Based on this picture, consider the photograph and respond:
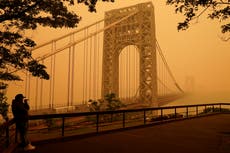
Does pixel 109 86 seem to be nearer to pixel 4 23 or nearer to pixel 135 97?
pixel 135 97

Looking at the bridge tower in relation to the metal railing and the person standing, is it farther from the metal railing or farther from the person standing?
the person standing

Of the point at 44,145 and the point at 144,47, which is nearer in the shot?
the point at 44,145

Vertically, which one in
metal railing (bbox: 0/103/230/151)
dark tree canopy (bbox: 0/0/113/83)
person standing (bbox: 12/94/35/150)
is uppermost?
dark tree canopy (bbox: 0/0/113/83)

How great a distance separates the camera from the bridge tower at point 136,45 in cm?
3807

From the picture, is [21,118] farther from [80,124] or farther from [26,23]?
[80,124]

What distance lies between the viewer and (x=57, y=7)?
28.1 ft

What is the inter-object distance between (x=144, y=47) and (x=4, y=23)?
31335 millimetres

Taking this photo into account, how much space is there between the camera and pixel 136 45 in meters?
39.9

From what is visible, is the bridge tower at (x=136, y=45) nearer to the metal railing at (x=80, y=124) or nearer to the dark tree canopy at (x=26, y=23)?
the metal railing at (x=80, y=124)

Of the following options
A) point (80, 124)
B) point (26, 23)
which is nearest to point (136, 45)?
point (80, 124)

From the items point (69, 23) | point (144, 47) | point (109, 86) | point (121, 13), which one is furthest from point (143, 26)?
point (69, 23)

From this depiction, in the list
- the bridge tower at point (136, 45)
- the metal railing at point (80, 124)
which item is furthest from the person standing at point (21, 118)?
the bridge tower at point (136, 45)

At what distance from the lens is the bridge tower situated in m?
38.1

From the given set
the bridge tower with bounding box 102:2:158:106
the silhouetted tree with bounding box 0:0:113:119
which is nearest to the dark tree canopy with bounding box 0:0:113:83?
the silhouetted tree with bounding box 0:0:113:119
